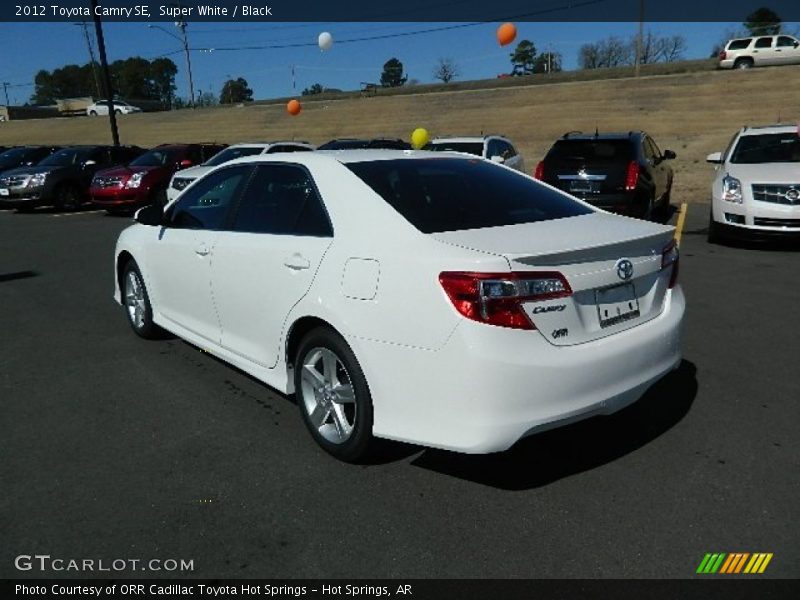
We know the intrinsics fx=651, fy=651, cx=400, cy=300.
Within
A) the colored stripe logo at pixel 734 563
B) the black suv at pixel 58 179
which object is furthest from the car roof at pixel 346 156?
the black suv at pixel 58 179

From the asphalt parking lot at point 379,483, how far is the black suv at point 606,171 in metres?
4.77

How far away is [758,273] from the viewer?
7676mm

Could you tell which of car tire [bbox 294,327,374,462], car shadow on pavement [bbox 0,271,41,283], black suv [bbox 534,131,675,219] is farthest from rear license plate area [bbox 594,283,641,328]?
car shadow on pavement [bbox 0,271,41,283]

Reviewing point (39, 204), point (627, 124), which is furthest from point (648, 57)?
point (39, 204)

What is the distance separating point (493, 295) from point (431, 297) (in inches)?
10.4

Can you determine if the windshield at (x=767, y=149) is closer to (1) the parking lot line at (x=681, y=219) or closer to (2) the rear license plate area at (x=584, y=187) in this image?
(1) the parking lot line at (x=681, y=219)

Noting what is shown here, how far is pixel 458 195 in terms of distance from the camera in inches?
141

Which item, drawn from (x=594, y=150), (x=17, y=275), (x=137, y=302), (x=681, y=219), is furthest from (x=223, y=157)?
(x=681, y=219)

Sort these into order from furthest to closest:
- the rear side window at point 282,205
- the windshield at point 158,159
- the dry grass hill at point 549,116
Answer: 1. the dry grass hill at point 549,116
2. the windshield at point 158,159
3. the rear side window at point 282,205

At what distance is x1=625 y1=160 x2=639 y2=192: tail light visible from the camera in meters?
9.41

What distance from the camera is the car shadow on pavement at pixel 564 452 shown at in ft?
10.7

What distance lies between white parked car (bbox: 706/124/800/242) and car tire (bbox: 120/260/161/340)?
25.1 feet

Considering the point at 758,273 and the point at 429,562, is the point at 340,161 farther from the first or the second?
the point at 758,273

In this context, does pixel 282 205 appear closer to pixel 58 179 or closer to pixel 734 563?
pixel 734 563
